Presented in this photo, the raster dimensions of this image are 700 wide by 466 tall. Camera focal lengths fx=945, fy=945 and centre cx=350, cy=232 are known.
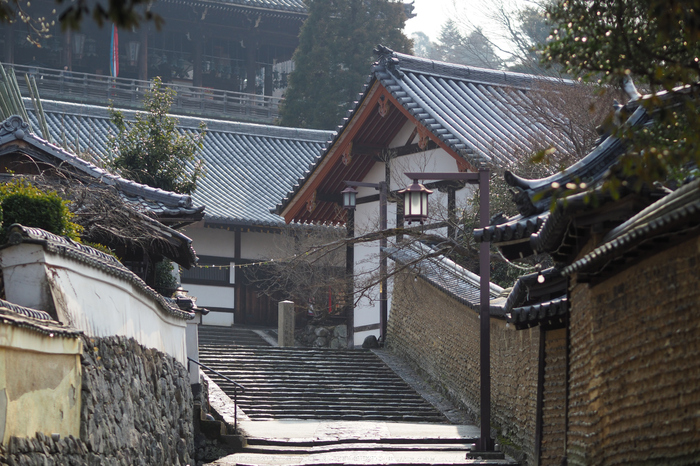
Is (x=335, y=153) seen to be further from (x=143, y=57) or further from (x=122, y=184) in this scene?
(x=143, y=57)

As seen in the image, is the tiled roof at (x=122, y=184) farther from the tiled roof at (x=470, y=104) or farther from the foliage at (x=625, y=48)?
the foliage at (x=625, y=48)

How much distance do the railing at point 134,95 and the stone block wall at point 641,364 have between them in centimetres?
3104

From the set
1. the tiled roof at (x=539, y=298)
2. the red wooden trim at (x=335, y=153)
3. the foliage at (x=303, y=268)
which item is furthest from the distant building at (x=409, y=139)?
the tiled roof at (x=539, y=298)

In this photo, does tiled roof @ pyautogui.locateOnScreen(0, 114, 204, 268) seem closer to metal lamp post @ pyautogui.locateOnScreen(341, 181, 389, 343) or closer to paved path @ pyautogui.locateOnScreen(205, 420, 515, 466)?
paved path @ pyautogui.locateOnScreen(205, 420, 515, 466)

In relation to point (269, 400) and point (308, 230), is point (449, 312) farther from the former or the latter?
point (308, 230)

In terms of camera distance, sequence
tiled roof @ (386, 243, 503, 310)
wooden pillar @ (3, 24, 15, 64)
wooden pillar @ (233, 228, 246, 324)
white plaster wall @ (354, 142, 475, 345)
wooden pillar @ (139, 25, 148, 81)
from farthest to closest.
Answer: wooden pillar @ (139, 25, 148, 81), wooden pillar @ (3, 24, 15, 64), wooden pillar @ (233, 228, 246, 324), white plaster wall @ (354, 142, 475, 345), tiled roof @ (386, 243, 503, 310)

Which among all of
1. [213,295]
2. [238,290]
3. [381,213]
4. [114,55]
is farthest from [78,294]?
[114,55]

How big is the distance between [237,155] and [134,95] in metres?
8.44

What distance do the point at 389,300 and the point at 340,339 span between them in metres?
4.29

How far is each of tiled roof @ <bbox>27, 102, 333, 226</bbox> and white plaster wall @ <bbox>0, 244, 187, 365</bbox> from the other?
15547mm

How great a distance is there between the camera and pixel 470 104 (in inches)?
926

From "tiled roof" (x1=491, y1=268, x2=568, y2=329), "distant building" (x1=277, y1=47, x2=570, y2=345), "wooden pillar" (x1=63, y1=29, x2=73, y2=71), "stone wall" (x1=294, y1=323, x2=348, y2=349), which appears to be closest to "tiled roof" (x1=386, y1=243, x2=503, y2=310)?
"distant building" (x1=277, y1=47, x2=570, y2=345)

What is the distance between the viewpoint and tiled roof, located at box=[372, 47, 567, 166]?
65.0 ft

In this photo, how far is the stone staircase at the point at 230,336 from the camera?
24.6 m
